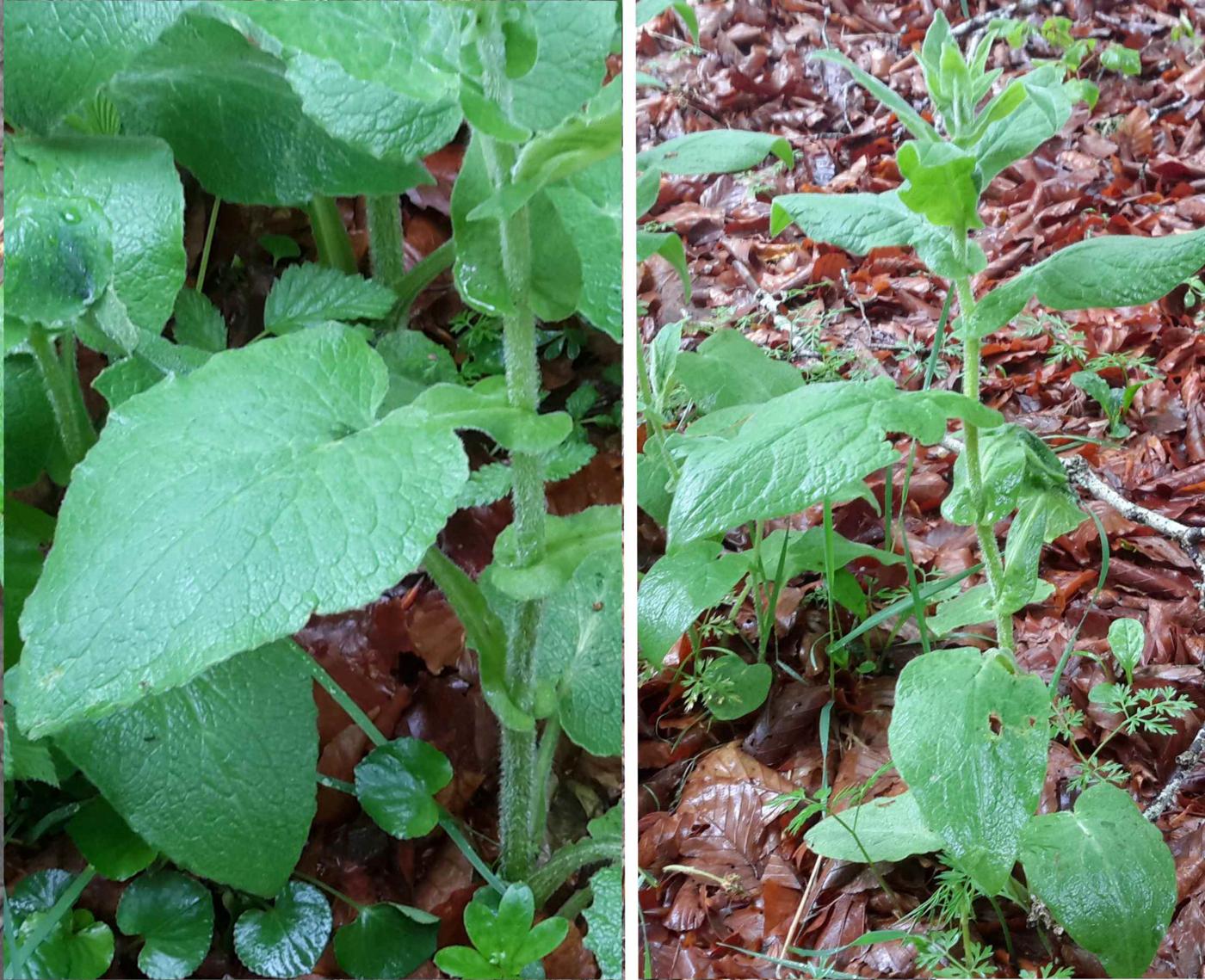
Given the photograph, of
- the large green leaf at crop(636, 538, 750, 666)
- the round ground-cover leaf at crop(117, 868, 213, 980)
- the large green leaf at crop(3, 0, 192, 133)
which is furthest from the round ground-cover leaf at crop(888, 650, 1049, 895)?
the large green leaf at crop(3, 0, 192, 133)

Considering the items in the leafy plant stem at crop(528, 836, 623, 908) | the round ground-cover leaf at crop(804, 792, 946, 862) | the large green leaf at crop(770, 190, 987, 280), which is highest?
the large green leaf at crop(770, 190, 987, 280)

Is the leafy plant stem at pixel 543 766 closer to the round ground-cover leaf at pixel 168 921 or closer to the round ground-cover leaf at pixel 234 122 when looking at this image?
the round ground-cover leaf at pixel 168 921

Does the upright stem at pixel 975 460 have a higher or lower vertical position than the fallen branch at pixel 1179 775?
higher

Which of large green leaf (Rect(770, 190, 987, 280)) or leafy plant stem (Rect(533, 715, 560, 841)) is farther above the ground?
large green leaf (Rect(770, 190, 987, 280))

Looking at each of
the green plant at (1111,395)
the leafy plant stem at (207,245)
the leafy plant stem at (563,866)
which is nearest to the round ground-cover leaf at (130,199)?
the leafy plant stem at (207,245)

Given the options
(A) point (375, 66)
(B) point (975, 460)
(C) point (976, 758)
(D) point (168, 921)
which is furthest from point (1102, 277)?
(D) point (168, 921)

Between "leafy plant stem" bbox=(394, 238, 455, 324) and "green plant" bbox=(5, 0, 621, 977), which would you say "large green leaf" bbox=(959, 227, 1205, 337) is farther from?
"leafy plant stem" bbox=(394, 238, 455, 324)

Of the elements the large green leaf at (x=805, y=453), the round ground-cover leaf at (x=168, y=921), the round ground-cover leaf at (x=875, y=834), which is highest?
the large green leaf at (x=805, y=453)
